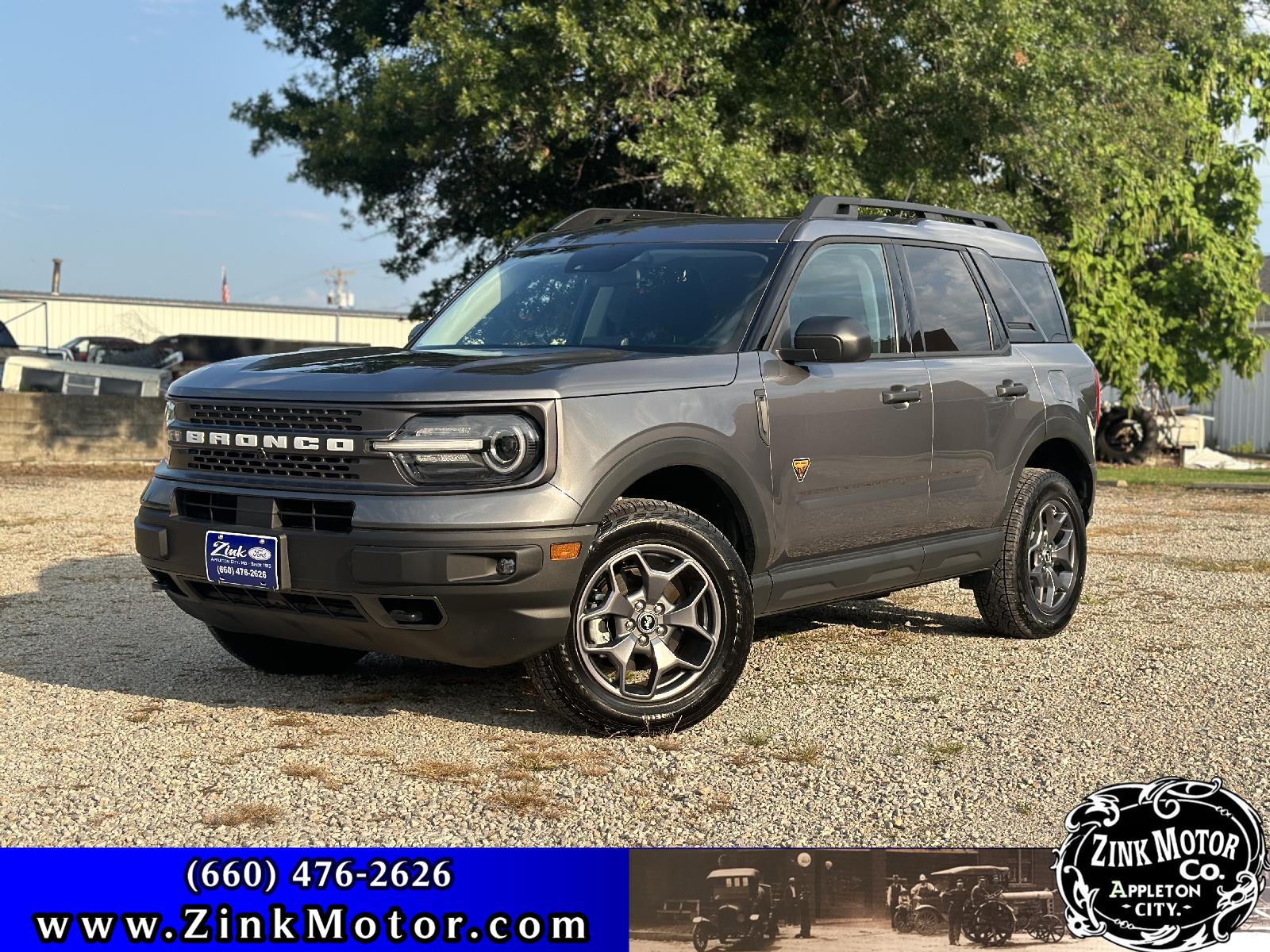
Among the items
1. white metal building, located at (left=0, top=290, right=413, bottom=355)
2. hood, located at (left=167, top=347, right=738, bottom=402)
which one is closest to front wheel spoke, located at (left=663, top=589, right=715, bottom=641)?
hood, located at (left=167, top=347, right=738, bottom=402)

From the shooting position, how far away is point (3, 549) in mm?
10445

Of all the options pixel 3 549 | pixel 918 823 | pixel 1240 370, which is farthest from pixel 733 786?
pixel 1240 370

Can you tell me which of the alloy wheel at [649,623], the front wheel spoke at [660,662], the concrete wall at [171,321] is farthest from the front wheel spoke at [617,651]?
the concrete wall at [171,321]

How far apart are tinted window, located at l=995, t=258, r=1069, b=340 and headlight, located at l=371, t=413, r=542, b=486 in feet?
11.7

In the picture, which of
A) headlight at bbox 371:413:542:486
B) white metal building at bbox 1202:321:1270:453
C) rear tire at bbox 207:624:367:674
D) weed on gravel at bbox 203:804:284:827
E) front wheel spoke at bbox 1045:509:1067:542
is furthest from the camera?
white metal building at bbox 1202:321:1270:453

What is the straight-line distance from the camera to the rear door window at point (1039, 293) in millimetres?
7555

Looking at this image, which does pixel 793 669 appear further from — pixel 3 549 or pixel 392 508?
pixel 3 549

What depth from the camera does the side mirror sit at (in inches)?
219

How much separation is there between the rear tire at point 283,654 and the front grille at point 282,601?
767 mm

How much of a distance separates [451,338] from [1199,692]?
3.58m

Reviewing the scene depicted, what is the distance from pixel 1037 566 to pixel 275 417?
4.12 meters

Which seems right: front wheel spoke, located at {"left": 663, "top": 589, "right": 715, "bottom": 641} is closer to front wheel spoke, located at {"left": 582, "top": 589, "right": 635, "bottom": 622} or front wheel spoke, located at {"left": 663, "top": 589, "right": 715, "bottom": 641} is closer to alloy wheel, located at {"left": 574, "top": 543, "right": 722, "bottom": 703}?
alloy wheel, located at {"left": 574, "top": 543, "right": 722, "bottom": 703}

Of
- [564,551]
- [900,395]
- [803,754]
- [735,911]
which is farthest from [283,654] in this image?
[735,911]

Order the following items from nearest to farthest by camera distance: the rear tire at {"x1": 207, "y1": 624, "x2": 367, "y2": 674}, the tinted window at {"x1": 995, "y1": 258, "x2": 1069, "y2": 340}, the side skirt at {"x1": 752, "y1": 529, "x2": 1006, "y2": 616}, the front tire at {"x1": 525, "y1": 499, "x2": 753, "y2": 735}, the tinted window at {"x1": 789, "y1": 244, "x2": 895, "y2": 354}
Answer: the front tire at {"x1": 525, "y1": 499, "x2": 753, "y2": 735}, the side skirt at {"x1": 752, "y1": 529, "x2": 1006, "y2": 616}, the tinted window at {"x1": 789, "y1": 244, "x2": 895, "y2": 354}, the rear tire at {"x1": 207, "y1": 624, "x2": 367, "y2": 674}, the tinted window at {"x1": 995, "y1": 258, "x2": 1069, "y2": 340}
